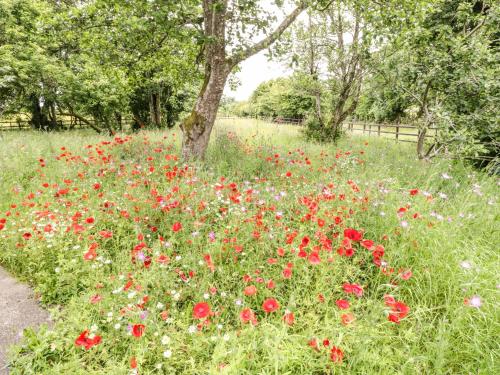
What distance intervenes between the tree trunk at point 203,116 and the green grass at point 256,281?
1.70 meters

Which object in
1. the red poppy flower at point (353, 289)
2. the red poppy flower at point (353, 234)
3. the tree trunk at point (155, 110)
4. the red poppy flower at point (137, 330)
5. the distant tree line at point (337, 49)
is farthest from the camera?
the tree trunk at point (155, 110)

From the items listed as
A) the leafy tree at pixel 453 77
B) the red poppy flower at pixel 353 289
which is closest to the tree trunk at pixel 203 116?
the leafy tree at pixel 453 77

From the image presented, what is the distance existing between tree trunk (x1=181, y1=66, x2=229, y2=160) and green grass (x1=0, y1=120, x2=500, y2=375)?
1697 millimetres

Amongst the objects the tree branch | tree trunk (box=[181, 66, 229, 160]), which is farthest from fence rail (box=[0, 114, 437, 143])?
tree trunk (box=[181, 66, 229, 160])

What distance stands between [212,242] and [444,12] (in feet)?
32.9

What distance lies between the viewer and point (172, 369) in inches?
78.6

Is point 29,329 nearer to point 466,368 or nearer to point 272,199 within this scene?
point 272,199

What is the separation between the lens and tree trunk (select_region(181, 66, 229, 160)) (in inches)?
228

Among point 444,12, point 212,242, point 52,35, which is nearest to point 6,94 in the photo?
point 52,35

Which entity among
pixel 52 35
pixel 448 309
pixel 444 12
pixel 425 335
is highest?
pixel 444 12

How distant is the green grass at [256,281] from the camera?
6.57 feet

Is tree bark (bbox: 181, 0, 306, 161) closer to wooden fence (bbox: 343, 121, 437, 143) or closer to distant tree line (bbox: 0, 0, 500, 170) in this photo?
distant tree line (bbox: 0, 0, 500, 170)

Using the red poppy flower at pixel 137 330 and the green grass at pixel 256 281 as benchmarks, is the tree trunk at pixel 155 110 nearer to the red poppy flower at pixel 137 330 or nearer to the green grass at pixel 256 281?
the green grass at pixel 256 281

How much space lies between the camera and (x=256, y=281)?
2.62 m
